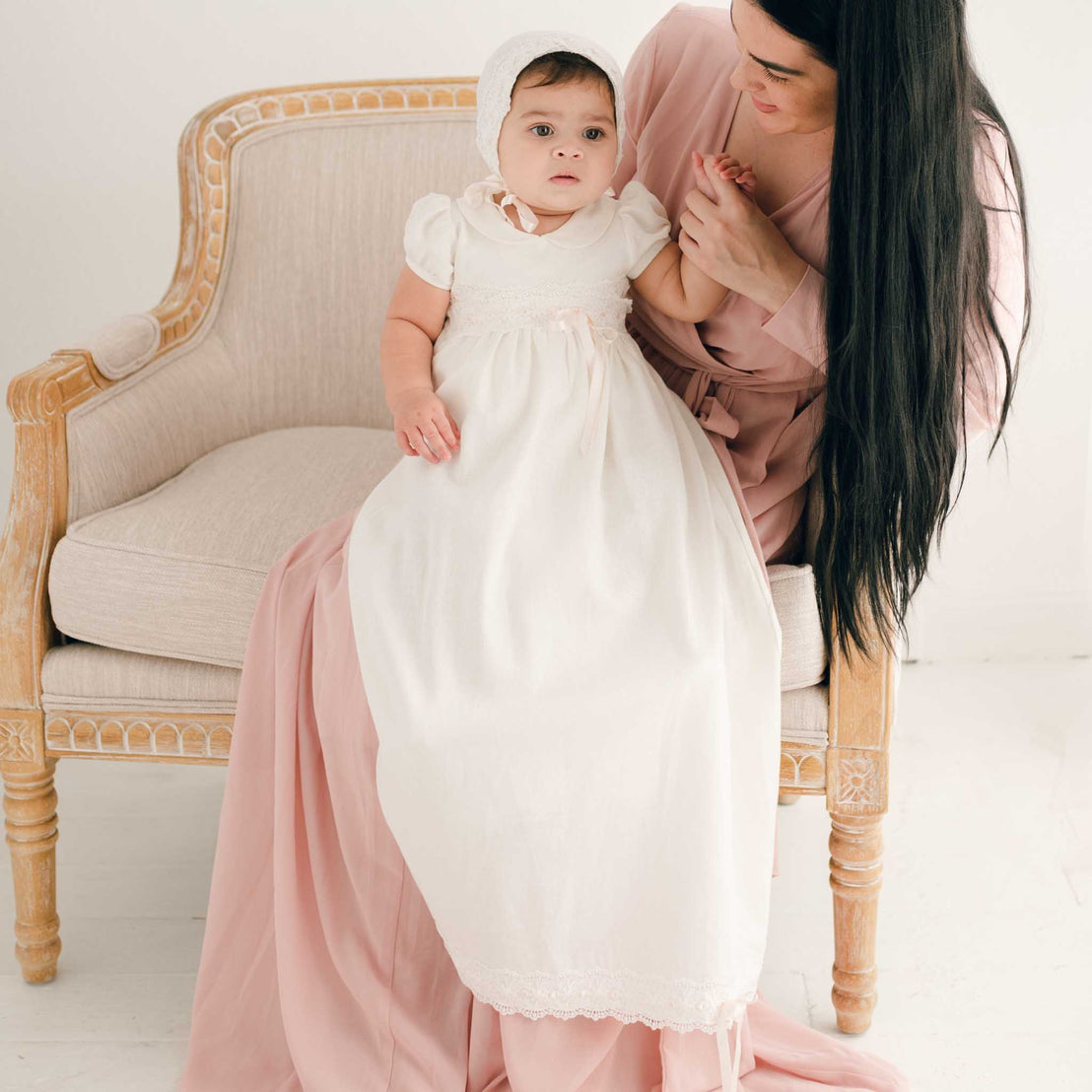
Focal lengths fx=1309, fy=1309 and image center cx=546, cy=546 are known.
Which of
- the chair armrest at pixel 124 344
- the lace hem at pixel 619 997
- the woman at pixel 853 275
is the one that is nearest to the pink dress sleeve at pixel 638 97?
the woman at pixel 853 275

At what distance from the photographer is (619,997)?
4.07ft

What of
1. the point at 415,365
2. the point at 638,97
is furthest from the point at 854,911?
the point at 638,97

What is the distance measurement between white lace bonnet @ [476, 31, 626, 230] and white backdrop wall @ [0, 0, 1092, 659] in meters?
1.02

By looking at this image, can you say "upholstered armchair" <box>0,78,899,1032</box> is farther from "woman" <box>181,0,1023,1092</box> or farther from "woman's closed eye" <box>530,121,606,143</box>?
"woman's closed eye" <box>530,121,606,143</box>

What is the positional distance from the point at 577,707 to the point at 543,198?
560 millimetres

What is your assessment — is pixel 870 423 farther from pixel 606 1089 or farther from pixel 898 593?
pixel 606 1089

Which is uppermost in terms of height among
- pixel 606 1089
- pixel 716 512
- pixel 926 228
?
pixel 926 228

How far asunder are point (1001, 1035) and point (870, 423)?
0.76m

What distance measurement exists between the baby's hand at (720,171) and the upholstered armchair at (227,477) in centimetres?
37

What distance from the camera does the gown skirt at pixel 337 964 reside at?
1.32 meters

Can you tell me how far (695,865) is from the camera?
3.99 ft

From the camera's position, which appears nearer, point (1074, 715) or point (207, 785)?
point (207, 785)

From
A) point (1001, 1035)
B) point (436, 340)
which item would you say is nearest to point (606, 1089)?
point (1001, 1035)

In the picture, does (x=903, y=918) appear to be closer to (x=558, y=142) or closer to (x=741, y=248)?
(x=741, y=248)
